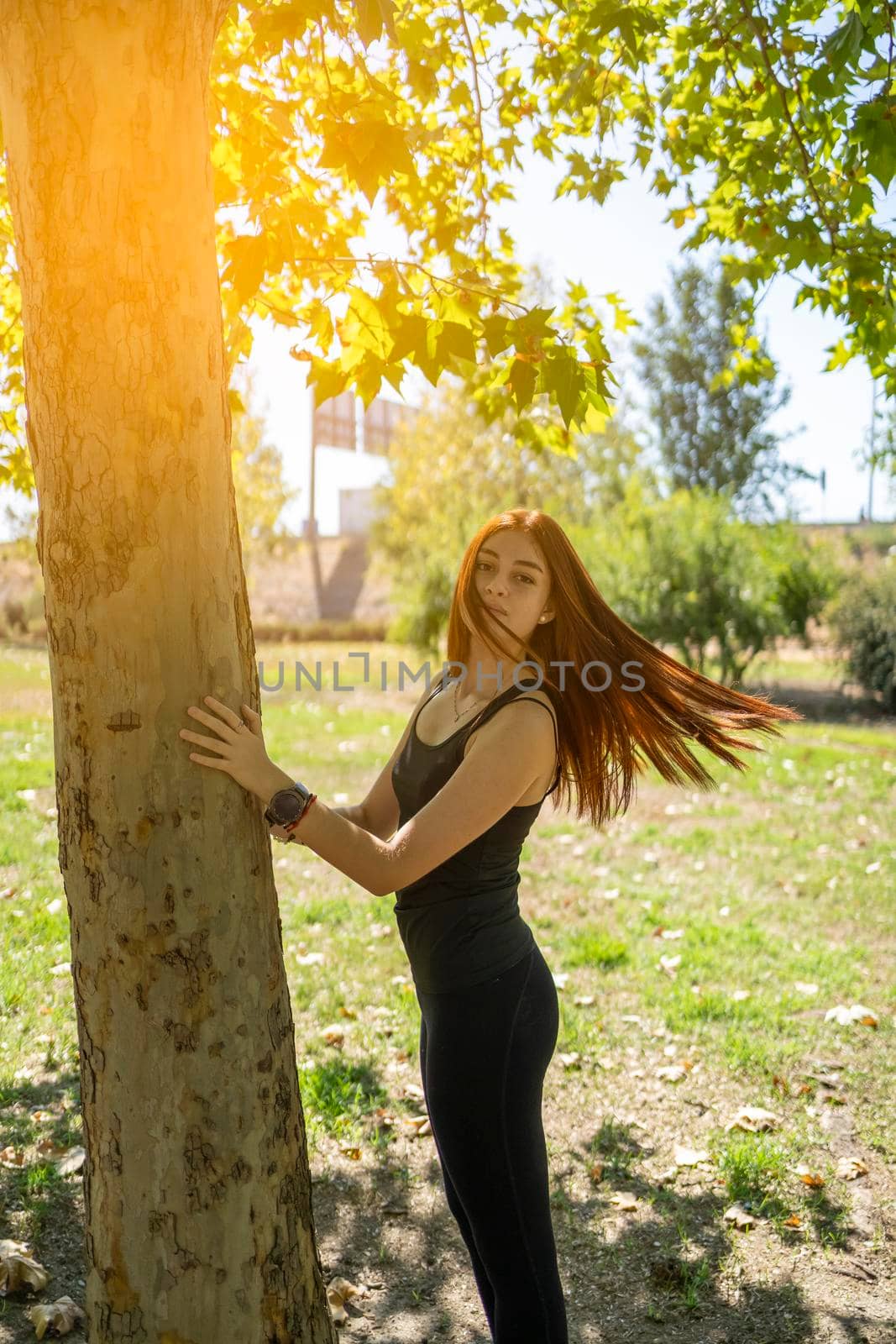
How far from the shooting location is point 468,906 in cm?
244

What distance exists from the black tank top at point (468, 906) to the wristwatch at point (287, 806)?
1.30 feet

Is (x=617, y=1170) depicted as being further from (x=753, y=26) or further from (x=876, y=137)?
(x=753, y=26)

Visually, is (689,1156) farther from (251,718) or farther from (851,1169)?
(251,718)

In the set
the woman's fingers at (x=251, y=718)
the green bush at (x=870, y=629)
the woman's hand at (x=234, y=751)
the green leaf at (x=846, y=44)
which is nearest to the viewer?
the woman's hand at (x=234, y=751)

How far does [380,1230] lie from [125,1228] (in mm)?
1603

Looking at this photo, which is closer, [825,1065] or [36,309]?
[36,309]

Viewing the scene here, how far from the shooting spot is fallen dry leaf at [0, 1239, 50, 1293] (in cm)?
310

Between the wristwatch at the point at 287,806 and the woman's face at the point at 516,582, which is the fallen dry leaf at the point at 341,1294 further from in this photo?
the woman's face at the point at 516,582

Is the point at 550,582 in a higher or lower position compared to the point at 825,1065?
higher

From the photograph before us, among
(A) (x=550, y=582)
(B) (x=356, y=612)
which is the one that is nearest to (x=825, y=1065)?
(A) (x=550, y=582)

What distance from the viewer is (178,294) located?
2.07m

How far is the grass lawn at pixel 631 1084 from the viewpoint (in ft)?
10.8

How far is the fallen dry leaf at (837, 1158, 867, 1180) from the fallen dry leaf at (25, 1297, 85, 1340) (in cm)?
255

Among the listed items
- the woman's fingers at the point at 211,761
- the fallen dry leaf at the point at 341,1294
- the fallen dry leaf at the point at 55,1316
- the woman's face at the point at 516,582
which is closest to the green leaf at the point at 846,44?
the woman's face at the point at 516,582
